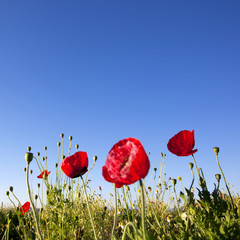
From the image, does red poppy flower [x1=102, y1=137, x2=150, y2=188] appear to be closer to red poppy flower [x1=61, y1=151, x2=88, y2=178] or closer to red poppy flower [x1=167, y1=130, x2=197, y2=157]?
red poppy flower [x1=61, y1=151, x2=88, y2=178]

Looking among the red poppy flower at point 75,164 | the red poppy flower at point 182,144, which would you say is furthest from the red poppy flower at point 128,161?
the red poppy flower at point 182,144

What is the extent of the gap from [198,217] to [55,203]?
165 cm

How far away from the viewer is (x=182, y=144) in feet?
6.46

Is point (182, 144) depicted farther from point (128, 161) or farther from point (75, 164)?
point (128, 161)

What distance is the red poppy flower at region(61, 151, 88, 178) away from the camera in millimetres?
1855

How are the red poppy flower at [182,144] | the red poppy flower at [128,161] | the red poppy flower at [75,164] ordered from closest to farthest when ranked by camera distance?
the red poppy flower at [128,161] → the red poppy flower at [75,164] → the red poppy flower at [182,144]

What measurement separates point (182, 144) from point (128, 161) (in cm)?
107

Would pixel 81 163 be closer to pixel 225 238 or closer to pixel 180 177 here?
pixel 225 238

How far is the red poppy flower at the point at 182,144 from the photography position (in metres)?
1.97

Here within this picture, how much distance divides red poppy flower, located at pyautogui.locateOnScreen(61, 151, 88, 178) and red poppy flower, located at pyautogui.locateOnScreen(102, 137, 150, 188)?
32.1 inches

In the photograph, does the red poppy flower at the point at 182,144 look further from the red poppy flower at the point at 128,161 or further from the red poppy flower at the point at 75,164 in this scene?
the red poppy flower at the point at 128,161

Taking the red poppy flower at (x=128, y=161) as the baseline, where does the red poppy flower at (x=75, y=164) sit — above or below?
above

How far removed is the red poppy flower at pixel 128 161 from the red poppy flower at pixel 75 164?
0.82 meters

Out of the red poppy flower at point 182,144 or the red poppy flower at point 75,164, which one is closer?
the red poppy flower at point 75,164
